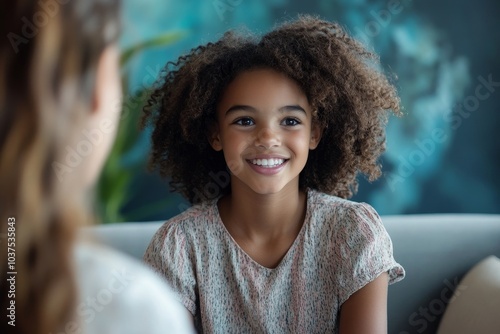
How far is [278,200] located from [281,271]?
15 cm

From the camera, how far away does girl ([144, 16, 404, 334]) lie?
158 centimetres

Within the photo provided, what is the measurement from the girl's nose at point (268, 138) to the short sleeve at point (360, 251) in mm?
223

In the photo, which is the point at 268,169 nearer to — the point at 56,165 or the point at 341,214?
the point at 341,214

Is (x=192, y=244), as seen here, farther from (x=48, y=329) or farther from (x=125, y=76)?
(x=48, y=329)

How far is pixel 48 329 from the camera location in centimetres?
50

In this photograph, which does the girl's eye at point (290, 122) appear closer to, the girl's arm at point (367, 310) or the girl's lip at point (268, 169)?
the girl's lip at point (268, 169)

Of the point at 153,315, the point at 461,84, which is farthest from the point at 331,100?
the point at 153,315

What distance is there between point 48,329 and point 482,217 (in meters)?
1.67

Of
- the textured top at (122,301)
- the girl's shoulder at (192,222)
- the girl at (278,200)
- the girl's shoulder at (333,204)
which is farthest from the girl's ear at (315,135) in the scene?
the textured top at (122,301)

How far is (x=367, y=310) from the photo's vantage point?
1.53 metres

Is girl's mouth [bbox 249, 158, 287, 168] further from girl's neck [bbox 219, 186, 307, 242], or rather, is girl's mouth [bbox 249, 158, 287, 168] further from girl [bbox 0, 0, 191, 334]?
girl [bbox 0, 0, 191, 334]

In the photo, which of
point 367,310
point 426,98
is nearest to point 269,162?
point 367,310

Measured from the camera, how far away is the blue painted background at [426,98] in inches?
90.4

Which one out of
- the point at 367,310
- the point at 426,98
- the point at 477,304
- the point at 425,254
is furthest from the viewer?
the point at 426,98
